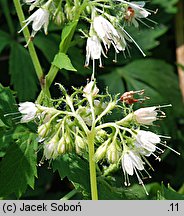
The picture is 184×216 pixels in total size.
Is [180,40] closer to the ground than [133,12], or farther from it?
closer to the ground

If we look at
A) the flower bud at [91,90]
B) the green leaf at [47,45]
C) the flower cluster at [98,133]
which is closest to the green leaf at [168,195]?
the flower cluster at [98,133]

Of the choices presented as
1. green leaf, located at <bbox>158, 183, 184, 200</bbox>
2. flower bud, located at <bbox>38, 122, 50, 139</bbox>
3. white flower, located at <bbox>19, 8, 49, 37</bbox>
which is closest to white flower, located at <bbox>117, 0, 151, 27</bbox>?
white flower, located at <bbox>19, 8, 49, 37</bbox>

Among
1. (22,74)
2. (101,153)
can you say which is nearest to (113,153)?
(101,153)

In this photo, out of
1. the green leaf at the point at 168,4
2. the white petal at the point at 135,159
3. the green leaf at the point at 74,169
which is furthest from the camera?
the green leaf at the point at 168,4

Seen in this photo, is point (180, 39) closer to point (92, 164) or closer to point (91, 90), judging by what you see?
point (91, 90)

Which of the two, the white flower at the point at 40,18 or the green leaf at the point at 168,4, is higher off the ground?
the white flower at the point at 40,18

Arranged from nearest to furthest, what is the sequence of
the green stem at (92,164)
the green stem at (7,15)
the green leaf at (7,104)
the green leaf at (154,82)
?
the green stem at (92,164)
the green leaf at (7,104)
the green stem at (7,15)
the green leaf at (154,82)

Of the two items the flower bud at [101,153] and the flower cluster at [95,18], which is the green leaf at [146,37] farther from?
the flower bud at [101,153]
